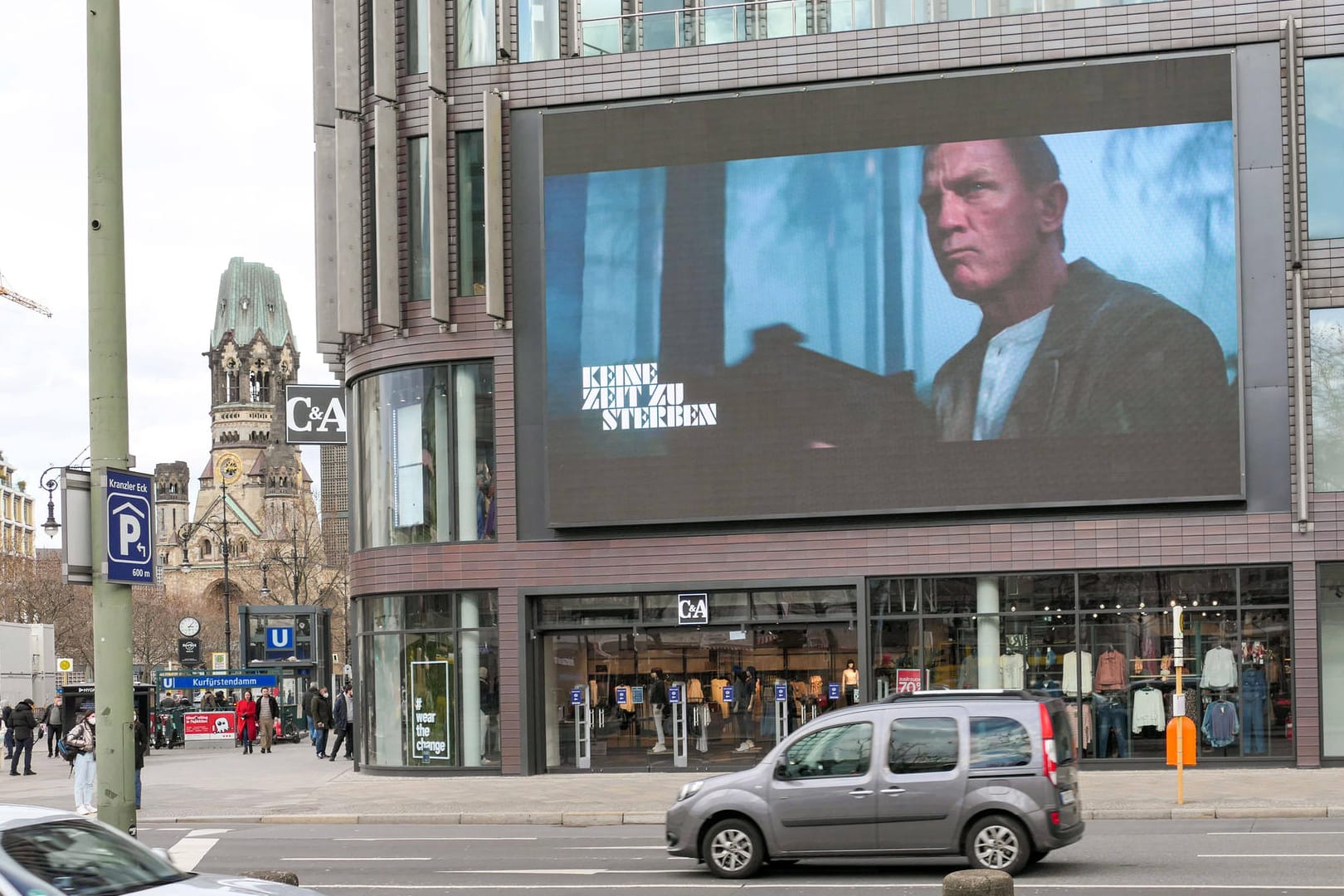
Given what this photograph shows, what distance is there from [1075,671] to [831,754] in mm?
13517

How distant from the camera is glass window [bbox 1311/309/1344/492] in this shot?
28156mm

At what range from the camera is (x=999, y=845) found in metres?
15.8

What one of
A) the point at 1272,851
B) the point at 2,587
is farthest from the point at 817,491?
the point at 2,587

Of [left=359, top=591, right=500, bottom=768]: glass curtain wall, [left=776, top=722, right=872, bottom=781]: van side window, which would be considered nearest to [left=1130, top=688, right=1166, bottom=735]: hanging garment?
[left=359, top=591, right=500, bottom=768]: glass curtain wall

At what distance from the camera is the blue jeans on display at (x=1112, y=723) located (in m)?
28.7

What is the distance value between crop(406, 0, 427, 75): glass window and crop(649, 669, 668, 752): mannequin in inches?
474

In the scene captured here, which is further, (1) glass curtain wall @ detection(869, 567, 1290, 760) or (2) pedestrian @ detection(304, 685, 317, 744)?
(2) pedestrian @ detection(304, 685, 317, 744)

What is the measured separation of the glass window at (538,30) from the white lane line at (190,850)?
51.3ft

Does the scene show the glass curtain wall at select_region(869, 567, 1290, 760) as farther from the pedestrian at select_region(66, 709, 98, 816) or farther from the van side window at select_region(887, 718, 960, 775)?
the pedestrian at select_region(66, 709, 98, 816)

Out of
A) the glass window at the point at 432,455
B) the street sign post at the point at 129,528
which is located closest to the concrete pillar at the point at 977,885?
the street sign post at the point at 129,528

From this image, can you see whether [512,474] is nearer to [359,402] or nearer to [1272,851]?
[359,402]

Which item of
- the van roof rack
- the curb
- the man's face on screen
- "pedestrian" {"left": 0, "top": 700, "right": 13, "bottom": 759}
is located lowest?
"pedestrian" {"left": 0, "top": 700, "right": 13, "bottom": 759}

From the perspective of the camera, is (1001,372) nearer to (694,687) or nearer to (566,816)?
(694,687)

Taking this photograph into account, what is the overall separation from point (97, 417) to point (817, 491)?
20.1 meters
